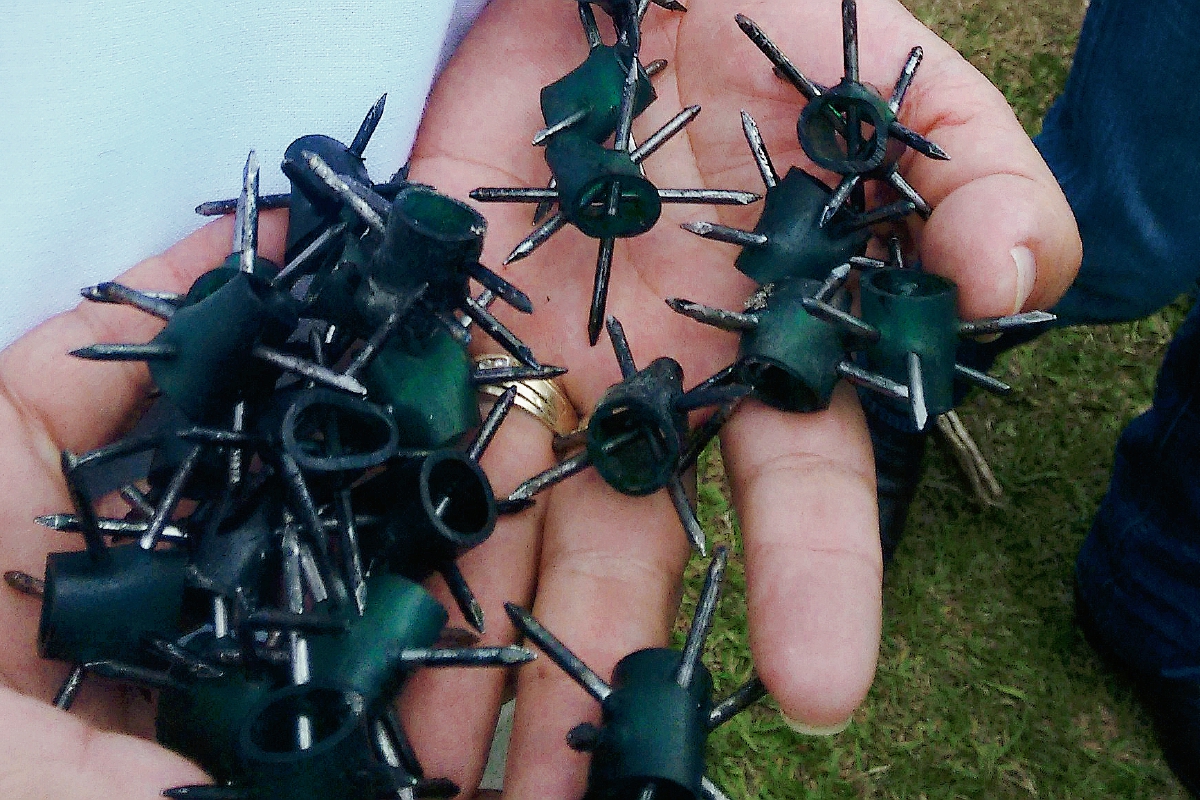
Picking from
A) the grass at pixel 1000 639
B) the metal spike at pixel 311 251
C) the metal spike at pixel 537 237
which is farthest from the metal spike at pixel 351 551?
the grass at pixel 1000 639

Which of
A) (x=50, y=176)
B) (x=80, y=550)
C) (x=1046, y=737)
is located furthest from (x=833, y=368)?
(x=1046, y=737)

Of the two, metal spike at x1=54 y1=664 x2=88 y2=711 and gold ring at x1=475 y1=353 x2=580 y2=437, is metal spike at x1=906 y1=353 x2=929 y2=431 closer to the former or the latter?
gold ring at x1=475 y1=353 x2=580 y2=437

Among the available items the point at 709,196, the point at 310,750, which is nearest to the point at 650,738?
the point at 310,750

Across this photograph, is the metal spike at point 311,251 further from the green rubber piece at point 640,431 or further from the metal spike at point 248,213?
the green rubber piece at point 640,431

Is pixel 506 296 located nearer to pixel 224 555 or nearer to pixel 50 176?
pixel 224 555

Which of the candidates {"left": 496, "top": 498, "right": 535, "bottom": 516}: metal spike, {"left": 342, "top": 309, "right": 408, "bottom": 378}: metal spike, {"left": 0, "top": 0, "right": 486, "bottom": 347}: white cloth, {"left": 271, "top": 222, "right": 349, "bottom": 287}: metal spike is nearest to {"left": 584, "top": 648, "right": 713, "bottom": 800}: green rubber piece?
{"left": 496, "top": 498, "right": 535, "bottom": 516}: metal spike
